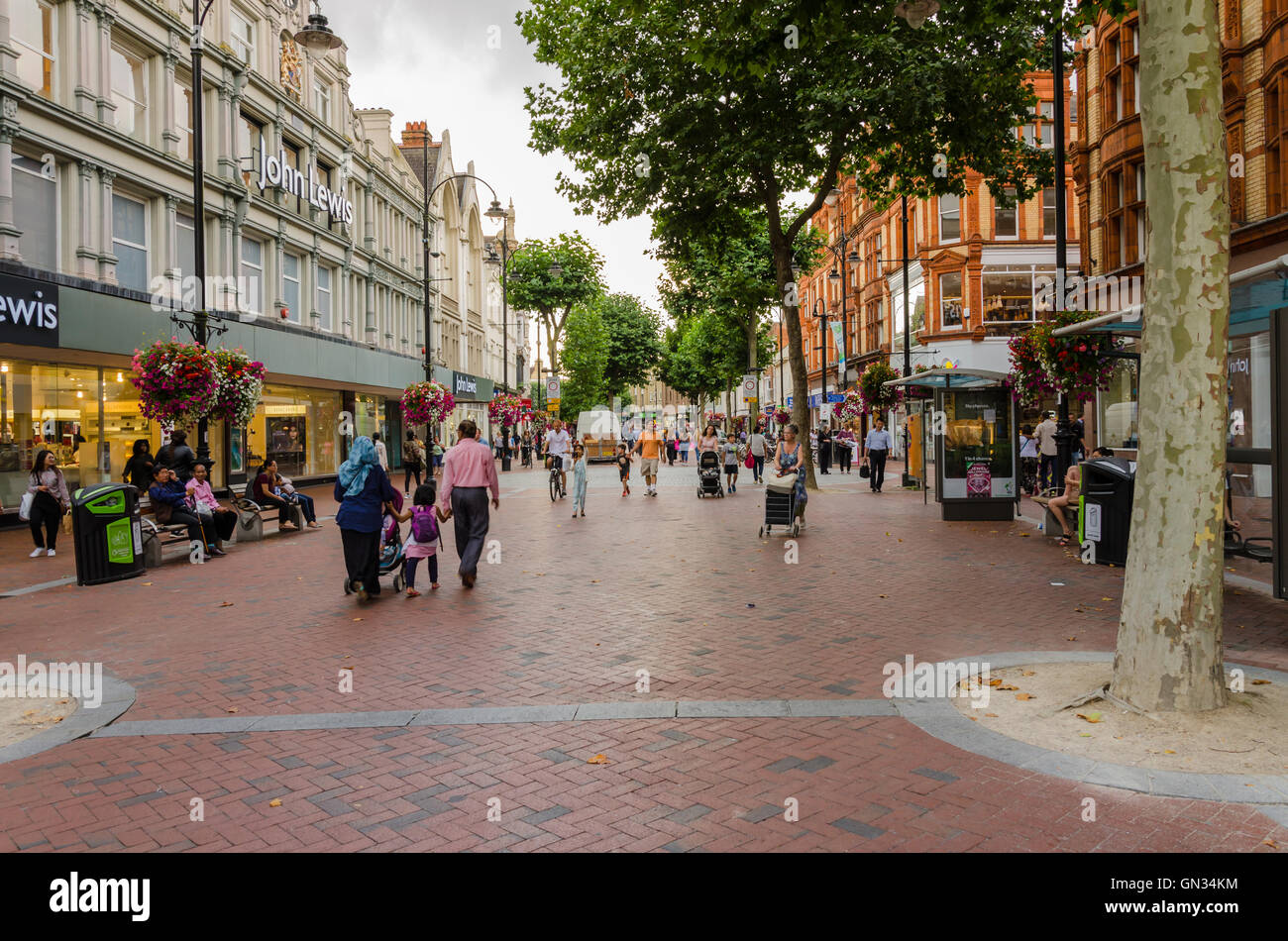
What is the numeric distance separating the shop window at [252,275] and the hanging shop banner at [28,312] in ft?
32.6

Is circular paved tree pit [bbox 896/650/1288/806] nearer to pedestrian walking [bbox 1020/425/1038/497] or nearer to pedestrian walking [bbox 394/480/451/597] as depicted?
pedestrian walking [bbox 394/480/451/597]

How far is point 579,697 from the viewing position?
5.93 metres

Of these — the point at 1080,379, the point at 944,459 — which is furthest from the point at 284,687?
the point at 944,459

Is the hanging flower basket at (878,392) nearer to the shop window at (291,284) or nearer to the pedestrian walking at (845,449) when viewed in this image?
the pedestrian walking at (845,449)

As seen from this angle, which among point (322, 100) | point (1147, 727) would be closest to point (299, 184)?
point (322, 100)

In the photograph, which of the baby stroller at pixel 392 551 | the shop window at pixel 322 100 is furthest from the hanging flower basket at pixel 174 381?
the shop window at pixel 322 100

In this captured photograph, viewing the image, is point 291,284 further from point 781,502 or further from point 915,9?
point 915,9

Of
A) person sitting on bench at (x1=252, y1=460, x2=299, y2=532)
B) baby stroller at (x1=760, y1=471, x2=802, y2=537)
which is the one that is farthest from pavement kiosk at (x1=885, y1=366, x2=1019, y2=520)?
person sitting on bench at (x1=252, y1=460, x2=299, y2=532)

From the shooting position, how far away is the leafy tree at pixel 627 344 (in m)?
79.6

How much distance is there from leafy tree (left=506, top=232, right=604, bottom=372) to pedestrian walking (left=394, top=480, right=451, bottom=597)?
5108 cm

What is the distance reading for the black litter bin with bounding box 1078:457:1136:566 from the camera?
36.0 feet

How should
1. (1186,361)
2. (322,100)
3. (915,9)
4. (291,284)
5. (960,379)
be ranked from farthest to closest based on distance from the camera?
(322,100)
(291,284)
(960,379)
(915,9)
(1186,361)

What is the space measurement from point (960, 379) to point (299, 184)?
22534 millimetres

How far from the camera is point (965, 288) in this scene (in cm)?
4175
